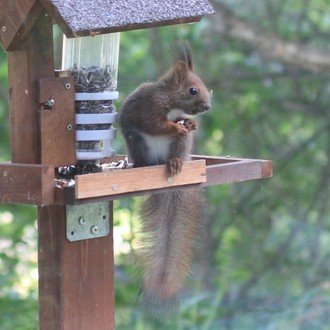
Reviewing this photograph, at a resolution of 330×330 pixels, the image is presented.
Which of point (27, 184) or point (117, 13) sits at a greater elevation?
point (117, 13)

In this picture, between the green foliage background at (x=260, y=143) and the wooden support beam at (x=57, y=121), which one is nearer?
the wooden support beam at (x=57, y=121)

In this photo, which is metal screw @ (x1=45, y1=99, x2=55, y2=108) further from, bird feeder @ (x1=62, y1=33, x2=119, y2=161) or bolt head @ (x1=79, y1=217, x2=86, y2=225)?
bolt head @ (x1=79, y1=217, x2=86, y2=225)

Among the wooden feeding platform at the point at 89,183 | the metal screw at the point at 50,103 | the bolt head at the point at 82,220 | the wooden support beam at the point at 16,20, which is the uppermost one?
the wooden support beam at the point at 16,20

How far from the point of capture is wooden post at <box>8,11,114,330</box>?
1.82 meters

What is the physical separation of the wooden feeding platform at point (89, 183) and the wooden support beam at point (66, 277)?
18cm

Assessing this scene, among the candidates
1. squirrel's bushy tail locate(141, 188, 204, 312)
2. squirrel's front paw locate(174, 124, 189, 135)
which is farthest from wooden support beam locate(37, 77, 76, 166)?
squirrel's bushy tail locate(141, 188, 204, 312)

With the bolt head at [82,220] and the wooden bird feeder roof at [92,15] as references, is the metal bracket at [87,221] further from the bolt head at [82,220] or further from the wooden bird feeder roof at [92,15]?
the wooden bird feeder roof at [92,15]

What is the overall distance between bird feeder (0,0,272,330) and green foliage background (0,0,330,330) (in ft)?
6.16

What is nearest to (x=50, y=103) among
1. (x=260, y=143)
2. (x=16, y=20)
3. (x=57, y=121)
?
(x=57, y=121)

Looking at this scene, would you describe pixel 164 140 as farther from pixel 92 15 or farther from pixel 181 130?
pixel 92 15

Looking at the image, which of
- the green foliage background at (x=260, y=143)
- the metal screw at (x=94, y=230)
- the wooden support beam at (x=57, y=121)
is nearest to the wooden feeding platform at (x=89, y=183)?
the wooden support beam at (x=57, y=121)

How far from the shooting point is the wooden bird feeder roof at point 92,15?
1.66 m

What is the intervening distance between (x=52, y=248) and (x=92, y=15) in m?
0.49

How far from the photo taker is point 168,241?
2.11m
